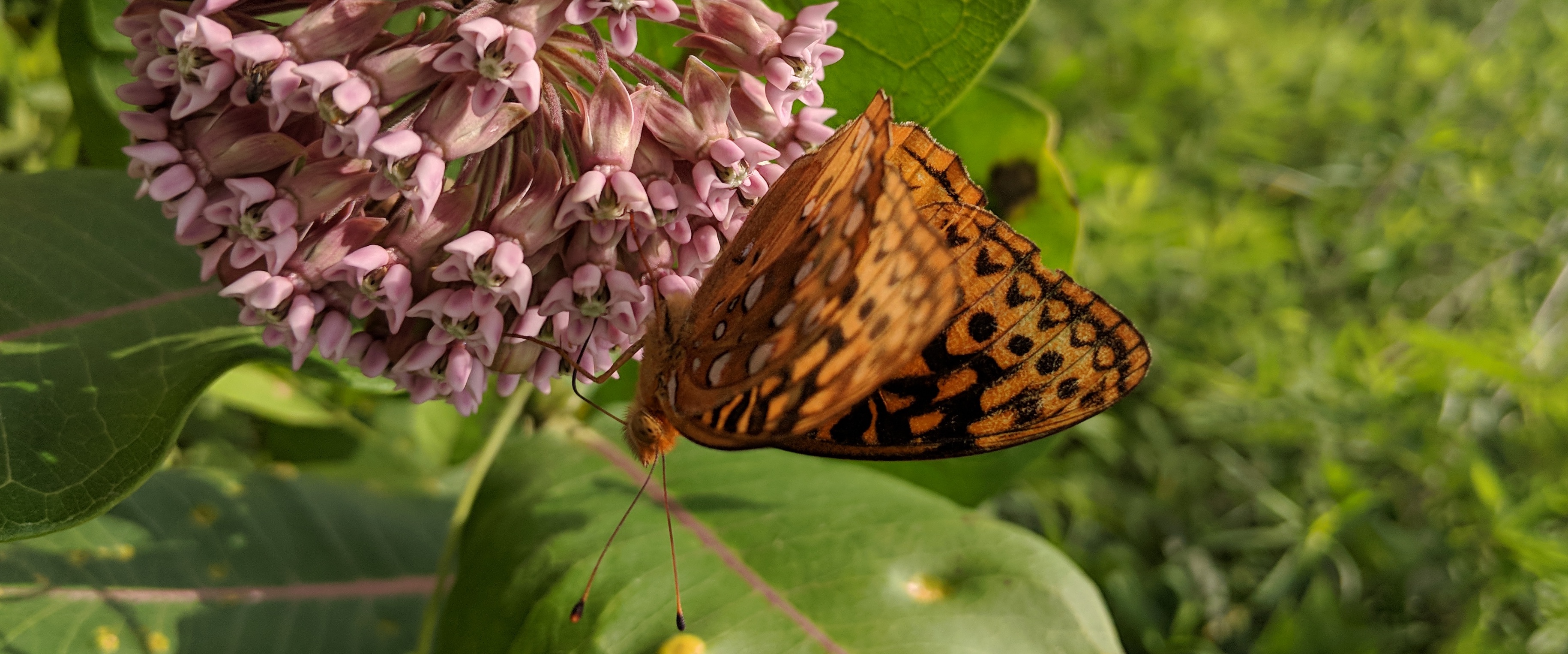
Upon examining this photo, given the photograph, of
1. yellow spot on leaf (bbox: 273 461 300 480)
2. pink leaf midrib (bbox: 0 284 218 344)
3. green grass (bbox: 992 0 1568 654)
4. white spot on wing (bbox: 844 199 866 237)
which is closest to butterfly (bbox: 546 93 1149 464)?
white spot on wing (bbox: 844 199 866 237)

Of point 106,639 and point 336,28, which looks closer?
point 336,28

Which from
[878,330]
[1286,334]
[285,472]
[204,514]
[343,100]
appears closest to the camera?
[343,100]

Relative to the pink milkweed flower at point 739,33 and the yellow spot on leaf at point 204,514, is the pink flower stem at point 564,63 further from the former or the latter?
the yellow spot on leaf at point 204,514

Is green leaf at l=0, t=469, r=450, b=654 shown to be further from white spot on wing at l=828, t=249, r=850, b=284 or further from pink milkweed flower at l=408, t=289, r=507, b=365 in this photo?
white spot on wing at l=828, t=249, r=850, b=284

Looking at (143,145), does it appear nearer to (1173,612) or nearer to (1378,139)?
(1173,612)

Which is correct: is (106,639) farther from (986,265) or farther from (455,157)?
(986,265)

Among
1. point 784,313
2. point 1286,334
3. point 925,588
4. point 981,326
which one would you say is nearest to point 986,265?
point 981,326

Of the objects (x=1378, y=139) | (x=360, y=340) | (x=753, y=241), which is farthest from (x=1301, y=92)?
(x=360, y=340)

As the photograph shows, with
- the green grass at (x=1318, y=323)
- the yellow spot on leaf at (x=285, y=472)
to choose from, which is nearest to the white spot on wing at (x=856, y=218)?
the yellow spot on leaf at (x=285, y=472)
